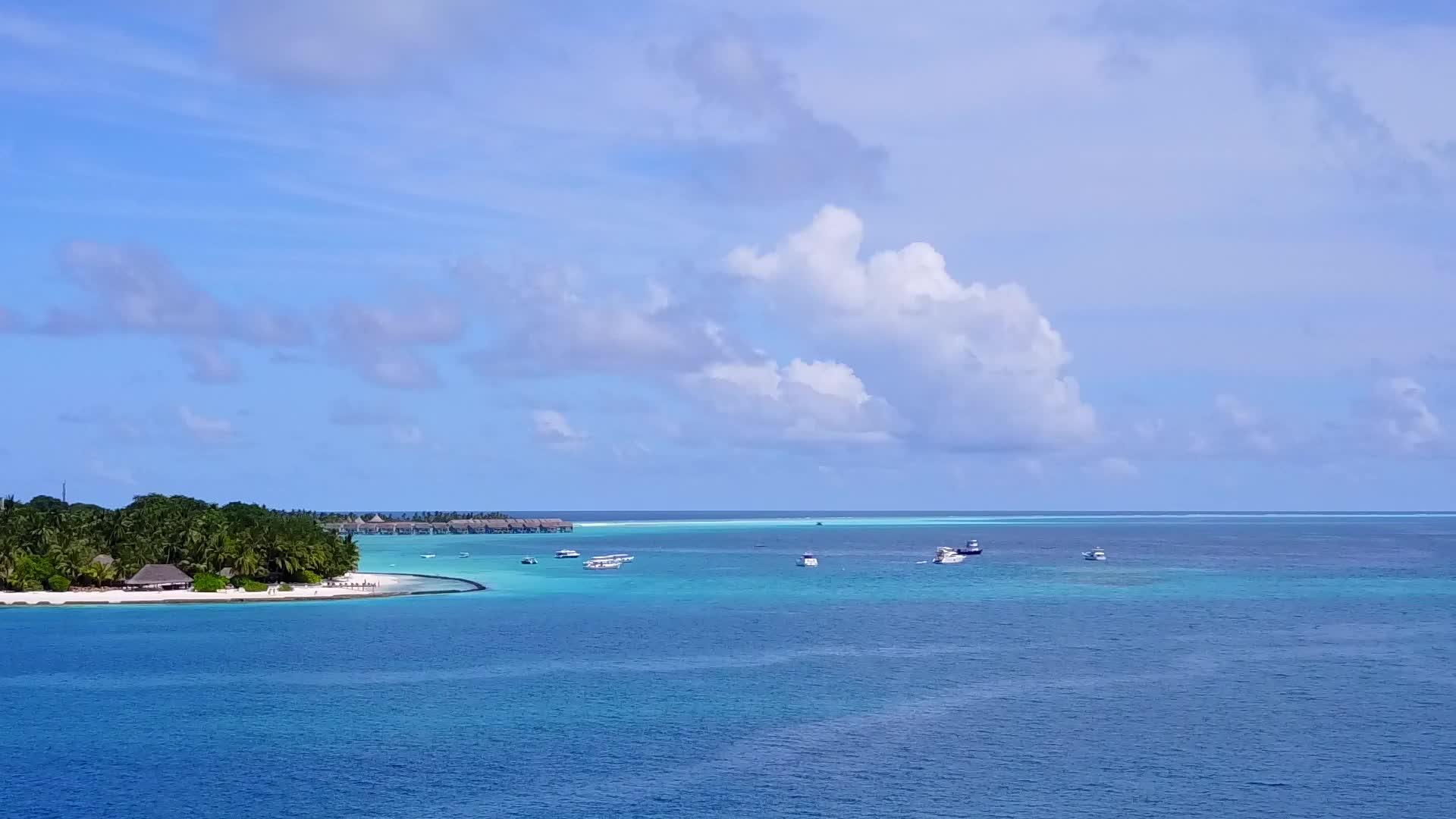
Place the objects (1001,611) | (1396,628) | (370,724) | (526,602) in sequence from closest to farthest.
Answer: (370,724)
(1396,628)
(1001,611)
(526,602)

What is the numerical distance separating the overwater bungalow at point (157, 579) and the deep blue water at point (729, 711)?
10.8 meters

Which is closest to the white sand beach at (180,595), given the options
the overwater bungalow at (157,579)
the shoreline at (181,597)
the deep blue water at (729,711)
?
the shoreline at (181,597)

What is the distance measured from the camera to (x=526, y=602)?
440 ft

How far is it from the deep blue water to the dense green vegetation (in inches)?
489

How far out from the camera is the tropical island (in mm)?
131125

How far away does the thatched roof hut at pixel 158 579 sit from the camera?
134000 mm

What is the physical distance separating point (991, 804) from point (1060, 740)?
495 inches

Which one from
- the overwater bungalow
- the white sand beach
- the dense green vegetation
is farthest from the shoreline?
the dense green vegetation

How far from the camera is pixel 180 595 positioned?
130750mm

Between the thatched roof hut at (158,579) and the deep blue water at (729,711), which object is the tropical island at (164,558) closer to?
the thatched roof hut at (158,579)

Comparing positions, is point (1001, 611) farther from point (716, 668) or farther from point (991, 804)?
point (991, 804)

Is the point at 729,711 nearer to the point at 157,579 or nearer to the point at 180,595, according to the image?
the point at 180,595

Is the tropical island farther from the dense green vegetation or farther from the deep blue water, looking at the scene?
the deep blue water

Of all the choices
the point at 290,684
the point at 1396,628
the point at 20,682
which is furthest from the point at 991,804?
the point at 1396,628
